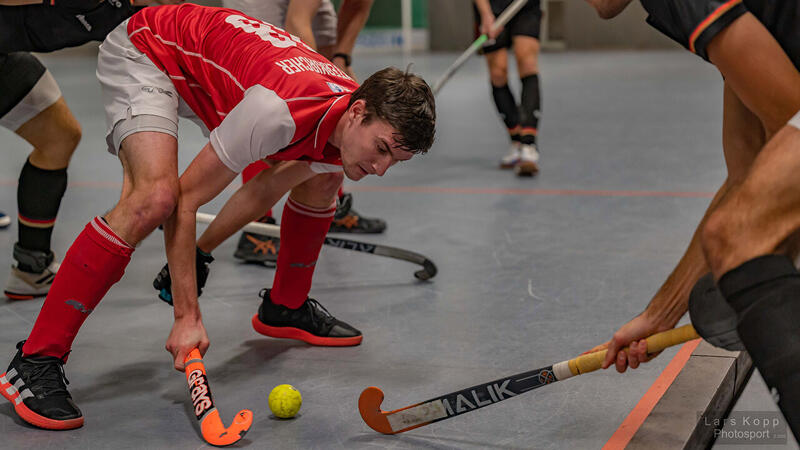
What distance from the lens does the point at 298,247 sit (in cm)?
237

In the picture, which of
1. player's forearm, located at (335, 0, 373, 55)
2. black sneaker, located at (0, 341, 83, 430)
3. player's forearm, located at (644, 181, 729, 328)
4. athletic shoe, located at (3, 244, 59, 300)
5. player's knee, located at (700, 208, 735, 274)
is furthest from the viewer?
player's forearm, located at (335, 0, 373, 55)

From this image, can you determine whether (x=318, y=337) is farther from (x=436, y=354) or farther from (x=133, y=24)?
(x=133, y=24)

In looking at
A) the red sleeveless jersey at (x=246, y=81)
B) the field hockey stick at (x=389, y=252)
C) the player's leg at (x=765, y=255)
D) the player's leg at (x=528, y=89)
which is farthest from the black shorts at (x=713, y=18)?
the player's leg at (x=528, y=89)

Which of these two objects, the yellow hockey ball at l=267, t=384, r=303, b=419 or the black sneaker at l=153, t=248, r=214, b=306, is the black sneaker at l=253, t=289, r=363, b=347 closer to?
the black sneaker at l=153, t=248, r=214, b=306

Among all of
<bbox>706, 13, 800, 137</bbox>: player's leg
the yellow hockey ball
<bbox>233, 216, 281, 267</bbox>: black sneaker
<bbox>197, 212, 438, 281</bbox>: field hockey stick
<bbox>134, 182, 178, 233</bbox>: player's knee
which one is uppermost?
<bbox>706, 13, 800, 137</bbox>: player's leg

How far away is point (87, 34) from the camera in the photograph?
8.36ft

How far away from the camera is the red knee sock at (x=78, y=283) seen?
1.93 metres

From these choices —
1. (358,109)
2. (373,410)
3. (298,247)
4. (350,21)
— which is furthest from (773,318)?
(350,21)

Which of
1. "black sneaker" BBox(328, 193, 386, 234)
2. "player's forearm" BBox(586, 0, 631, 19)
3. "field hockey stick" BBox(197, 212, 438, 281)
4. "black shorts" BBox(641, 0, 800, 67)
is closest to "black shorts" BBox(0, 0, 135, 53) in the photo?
"field hockey stick" BBox(197, 212, 438, 281)

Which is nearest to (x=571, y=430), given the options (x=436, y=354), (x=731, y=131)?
(x=436, y=354)

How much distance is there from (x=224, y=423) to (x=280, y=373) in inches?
11.6

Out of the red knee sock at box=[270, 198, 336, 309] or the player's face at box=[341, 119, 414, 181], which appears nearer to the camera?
the player's face at box=[341, 119, 414, 181]

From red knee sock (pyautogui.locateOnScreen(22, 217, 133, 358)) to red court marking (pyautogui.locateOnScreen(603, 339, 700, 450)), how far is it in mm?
1083

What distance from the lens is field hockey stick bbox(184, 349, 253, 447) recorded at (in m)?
1.80
